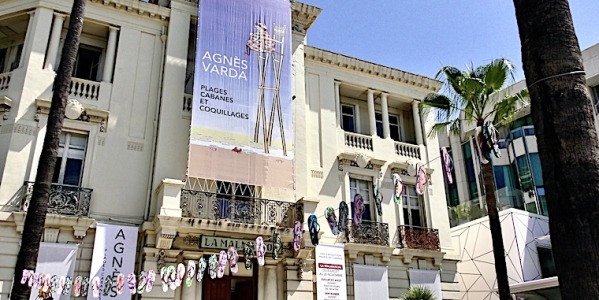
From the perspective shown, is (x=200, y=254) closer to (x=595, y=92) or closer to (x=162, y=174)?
(x=162, y=174)

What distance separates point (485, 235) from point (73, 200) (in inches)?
650

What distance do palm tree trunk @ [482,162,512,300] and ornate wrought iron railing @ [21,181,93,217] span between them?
10.8 meters

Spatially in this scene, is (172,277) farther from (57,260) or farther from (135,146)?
(135,146)

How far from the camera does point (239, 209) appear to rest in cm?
1459

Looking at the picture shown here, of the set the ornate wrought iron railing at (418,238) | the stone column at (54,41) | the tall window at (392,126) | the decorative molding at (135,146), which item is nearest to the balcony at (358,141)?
the tall window at (392,126)

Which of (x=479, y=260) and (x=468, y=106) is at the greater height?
(x=468, y=106)

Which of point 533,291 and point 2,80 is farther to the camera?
point 533,291

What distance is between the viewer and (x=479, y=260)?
21.3m

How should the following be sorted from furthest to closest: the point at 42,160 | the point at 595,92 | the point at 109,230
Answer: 1. the point at 595,92
2. the point at 109,230
3. the point at 42,160

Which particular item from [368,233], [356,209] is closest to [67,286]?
[356,209]

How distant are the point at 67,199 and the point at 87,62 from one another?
5318 millimetres

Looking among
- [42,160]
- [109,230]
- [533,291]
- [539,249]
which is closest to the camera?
[42,160]

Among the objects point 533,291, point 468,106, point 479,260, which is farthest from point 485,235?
point 468,106

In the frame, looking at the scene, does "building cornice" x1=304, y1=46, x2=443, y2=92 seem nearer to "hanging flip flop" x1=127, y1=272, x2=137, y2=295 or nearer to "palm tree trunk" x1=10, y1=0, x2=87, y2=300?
"palm tree trunk" x1=10, y1=0, x2=87, y2=300
